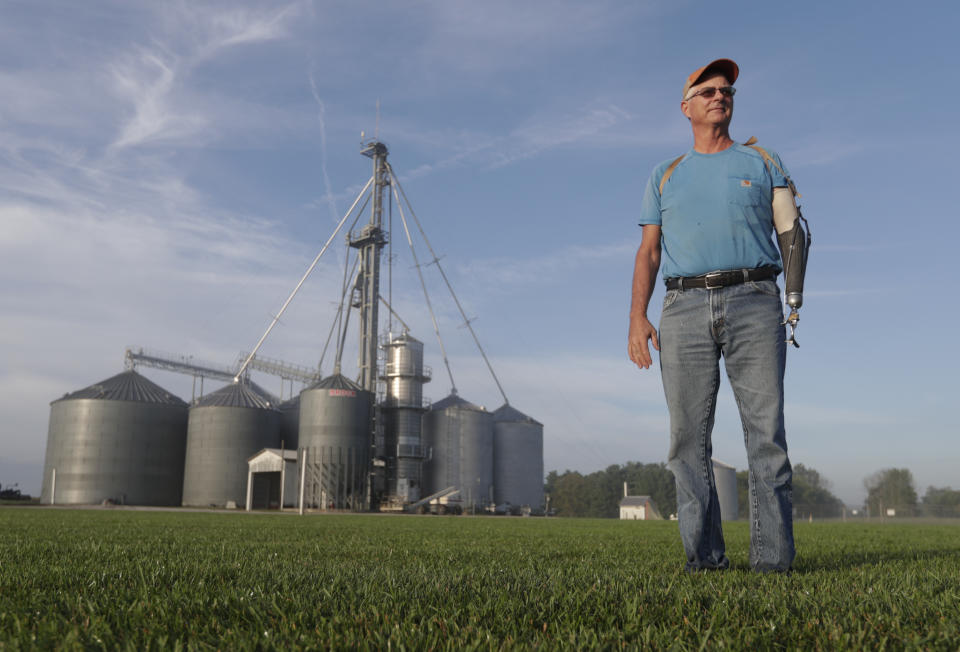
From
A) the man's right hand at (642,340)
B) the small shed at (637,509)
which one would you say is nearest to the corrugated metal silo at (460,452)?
the small shed at (637,509)

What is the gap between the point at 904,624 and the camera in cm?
226

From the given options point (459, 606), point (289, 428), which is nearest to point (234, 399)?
point (289, 428)

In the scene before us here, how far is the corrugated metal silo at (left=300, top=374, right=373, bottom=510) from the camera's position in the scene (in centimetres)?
4619

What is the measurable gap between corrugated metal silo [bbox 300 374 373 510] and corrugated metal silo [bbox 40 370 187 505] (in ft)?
36.2

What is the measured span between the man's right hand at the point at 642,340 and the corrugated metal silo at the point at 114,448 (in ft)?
168

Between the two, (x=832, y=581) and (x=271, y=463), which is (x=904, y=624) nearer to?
(x=832, y=581)

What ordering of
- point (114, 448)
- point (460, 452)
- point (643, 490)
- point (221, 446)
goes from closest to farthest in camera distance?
point (114, 448)
point (221, 446)
point (460, 452)
point (643, 490)

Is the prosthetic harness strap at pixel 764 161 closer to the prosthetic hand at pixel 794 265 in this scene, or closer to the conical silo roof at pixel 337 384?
the prosthetic hand at pixel 794 265

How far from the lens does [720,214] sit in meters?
4.13

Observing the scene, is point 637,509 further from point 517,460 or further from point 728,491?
point 517,460

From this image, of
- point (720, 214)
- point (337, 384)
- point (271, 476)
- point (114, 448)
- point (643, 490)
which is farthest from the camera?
point (643, 490)

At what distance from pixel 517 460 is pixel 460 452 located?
5430mm

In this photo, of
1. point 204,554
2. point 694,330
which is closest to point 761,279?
point 694,330

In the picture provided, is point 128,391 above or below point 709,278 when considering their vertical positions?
above
